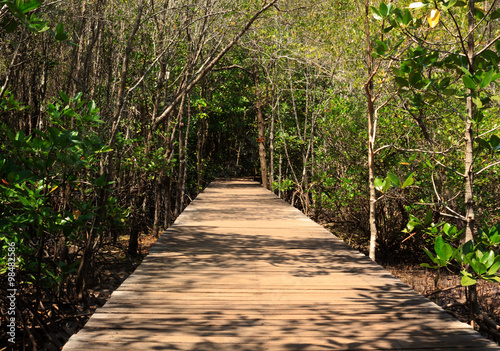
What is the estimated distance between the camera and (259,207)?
846 centimetres

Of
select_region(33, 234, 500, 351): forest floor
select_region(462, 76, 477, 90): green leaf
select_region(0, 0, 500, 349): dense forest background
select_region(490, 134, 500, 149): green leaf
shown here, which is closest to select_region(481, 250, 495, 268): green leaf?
select_region(0, 0, 500, 349): dense forest background

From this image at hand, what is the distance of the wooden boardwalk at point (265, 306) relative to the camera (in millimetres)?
2303

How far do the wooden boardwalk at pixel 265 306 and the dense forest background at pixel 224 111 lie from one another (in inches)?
19.6

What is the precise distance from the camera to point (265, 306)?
2.86m

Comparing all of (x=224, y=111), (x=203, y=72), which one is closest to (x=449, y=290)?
(x=203, y=72)

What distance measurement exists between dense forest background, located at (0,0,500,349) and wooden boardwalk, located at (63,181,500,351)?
497 millimetres

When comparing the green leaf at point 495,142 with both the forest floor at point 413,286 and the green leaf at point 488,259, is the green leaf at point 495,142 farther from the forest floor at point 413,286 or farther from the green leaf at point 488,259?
the forest floor at point 413,286

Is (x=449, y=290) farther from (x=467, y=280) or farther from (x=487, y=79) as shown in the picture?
(x=487, y=79)

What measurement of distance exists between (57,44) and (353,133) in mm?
5819

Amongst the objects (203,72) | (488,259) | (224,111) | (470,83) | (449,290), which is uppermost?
(224,111)

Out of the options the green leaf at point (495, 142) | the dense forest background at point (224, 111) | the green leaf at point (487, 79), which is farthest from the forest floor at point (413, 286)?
the green leaf at point (487, 79)

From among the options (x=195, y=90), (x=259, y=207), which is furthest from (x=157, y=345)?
(x=195, y=90)

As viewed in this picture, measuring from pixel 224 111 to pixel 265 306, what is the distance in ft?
42.1

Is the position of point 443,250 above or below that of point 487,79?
below
